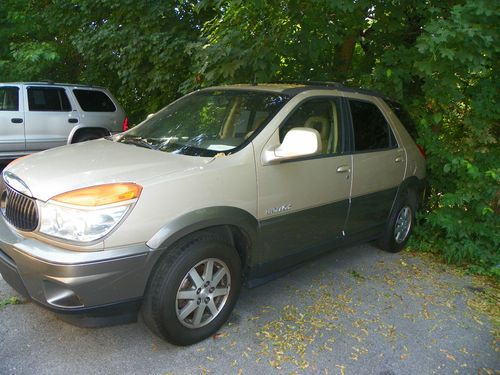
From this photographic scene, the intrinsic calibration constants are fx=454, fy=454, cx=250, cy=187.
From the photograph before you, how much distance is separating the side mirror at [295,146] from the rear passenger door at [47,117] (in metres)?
7.07

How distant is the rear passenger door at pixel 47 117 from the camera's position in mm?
8828

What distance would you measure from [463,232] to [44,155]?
427cm

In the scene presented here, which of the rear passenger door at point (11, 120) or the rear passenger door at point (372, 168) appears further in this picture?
the rear passenger door at point (11, 120)

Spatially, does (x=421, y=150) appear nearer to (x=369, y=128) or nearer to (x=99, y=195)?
(x=369, y=128)

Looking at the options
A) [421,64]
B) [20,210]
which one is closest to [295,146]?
[421,64]

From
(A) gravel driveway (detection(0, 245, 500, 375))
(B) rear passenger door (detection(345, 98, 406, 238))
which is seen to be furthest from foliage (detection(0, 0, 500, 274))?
(A) gravel driveway (detection(0, 245, 500, 375))

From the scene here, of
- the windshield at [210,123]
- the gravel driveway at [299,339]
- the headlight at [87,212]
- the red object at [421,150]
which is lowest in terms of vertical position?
the gravel driveway at [299,339]

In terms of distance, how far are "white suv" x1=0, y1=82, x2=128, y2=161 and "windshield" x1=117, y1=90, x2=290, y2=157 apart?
5.69 m

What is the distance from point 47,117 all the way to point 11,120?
0.68 meters

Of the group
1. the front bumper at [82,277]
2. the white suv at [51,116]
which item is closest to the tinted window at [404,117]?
the front bumper at [82,277]

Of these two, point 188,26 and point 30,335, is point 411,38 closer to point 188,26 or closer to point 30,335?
point 188,26

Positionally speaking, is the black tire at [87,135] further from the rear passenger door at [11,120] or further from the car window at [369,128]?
the car window at [369,128]

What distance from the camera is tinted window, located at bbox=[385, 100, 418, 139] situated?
508cm

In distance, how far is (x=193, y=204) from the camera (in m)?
2.91
